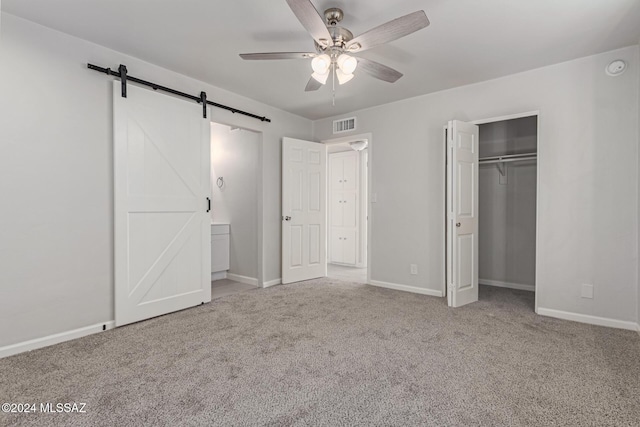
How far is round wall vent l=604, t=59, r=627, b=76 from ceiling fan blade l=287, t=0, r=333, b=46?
8.86ft

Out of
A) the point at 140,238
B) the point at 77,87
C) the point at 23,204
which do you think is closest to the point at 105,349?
the point at 140,238

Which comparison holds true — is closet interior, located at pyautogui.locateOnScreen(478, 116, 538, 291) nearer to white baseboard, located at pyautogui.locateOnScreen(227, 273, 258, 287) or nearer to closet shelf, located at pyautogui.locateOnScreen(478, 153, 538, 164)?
closet shelf, located at pyautogui.locateOnScreen(478, 153, 538, 164)

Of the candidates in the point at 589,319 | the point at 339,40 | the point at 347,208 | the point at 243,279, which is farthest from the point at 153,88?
the point at 589,319

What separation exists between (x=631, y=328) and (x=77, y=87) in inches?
207

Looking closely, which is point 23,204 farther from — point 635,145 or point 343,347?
point 635,145

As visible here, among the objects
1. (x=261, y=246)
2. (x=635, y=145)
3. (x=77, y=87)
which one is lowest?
(x=261, y=246)

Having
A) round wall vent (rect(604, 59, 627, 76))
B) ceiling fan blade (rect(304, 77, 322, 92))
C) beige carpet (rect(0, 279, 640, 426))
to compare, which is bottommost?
beige carpet (rect(0, 279, 640, 426))

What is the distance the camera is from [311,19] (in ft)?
6.61

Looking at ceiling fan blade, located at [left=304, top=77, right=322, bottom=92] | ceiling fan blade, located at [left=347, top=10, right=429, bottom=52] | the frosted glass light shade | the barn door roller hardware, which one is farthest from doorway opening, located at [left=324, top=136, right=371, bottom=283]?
ceiling fan blade, located at [left=347, top=10, right=429, bottom=52]

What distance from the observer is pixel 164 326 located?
121 inches

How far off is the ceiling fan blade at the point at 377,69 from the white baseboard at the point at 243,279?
3.25m

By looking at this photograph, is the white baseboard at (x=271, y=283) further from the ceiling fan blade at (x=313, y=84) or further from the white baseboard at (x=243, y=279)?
the ceiling fan blade at (x=313, y=84)

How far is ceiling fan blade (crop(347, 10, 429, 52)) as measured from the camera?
1.96 metres

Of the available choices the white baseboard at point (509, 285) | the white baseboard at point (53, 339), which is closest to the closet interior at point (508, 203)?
the white baseboard at point (509, 285)
